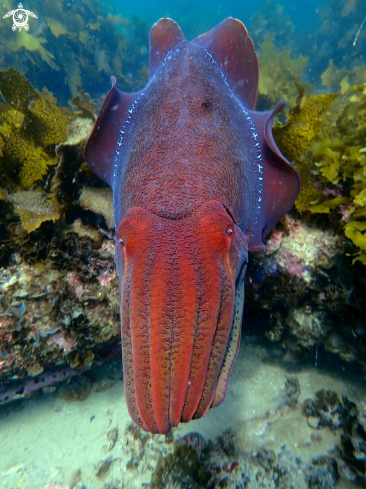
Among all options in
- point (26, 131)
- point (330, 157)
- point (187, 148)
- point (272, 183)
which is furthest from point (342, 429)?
point (26, 131)

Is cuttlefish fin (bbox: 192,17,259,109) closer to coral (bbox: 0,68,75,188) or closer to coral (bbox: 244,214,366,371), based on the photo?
coral (bbox: 244,214,366,371)

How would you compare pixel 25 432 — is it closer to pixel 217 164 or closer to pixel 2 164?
pixel 2 164

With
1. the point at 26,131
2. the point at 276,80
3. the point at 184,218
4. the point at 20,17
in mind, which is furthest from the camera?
the point at 20,17

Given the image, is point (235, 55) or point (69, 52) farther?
point (69, 52)

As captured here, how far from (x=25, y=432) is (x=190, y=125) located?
618 centimetres

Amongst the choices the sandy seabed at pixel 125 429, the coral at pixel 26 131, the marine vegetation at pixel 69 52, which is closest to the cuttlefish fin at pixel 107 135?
the coral at pixel 26 131

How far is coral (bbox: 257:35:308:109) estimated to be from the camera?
373 inches

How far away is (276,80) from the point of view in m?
10.4

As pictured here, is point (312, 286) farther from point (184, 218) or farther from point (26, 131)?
point (26, 131)

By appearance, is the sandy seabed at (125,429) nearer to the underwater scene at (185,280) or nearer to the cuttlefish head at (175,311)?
the underwater scene at (185,280)

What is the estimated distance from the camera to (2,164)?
434cm

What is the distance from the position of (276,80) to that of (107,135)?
9.16m


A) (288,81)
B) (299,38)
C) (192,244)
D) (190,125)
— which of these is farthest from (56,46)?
(299,38)

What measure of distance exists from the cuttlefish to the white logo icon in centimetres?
1896
